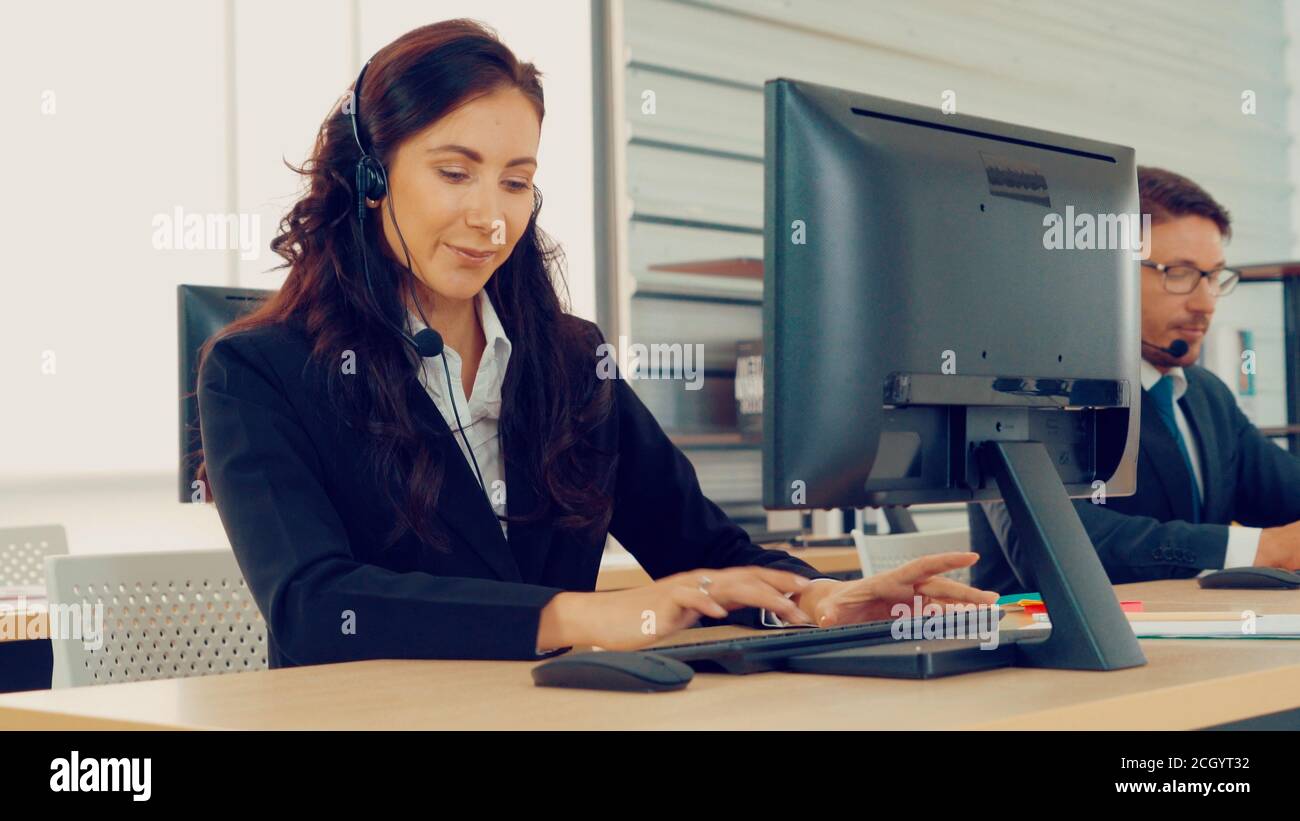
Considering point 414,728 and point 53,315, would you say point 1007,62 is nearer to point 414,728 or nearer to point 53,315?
point 53,315

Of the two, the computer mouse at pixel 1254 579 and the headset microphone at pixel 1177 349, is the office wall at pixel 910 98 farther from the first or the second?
the computer mouse at pixel 1254 579

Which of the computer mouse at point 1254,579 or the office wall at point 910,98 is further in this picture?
the office wall at point 910,98

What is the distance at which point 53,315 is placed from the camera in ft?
13.2

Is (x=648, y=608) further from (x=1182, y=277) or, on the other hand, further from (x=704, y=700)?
(x=1182, y=277)

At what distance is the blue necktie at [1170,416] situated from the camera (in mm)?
2738

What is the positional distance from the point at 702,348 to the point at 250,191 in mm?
1536

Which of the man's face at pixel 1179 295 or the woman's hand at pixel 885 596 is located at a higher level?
the man's face at pixel 1179 295

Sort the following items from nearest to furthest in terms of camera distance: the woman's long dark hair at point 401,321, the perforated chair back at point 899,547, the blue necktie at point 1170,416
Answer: the woman's long dark hair at point 401,321 → the blue necktie at point 1170,416 → the perforated chair back at point 899,547

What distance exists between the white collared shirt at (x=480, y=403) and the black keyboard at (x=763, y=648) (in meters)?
0.49

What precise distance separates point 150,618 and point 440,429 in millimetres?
500

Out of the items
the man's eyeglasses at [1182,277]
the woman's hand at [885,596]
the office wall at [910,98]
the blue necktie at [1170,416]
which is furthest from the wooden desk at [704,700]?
the office wall at [910,98]

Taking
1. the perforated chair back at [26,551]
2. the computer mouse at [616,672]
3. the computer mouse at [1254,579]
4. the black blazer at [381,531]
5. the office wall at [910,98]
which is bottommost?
the perforated chair back at [26,551]

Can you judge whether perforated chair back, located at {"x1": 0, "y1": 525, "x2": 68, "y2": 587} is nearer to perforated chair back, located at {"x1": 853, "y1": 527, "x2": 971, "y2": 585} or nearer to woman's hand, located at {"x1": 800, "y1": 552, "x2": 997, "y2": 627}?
perforated chair back, located at {"x1": 853, "y1": 527, "x2": 971, "y2": 585}
